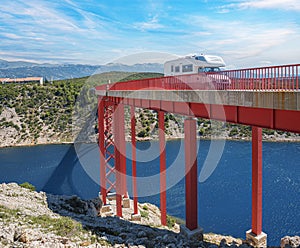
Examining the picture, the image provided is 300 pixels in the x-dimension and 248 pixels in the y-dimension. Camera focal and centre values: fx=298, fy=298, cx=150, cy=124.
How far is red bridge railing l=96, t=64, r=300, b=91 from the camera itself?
694 cm

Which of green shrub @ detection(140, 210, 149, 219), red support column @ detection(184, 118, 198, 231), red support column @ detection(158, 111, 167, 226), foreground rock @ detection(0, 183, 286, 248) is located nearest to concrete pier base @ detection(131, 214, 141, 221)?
green shrub @ detection(140, 210, 149, 219)

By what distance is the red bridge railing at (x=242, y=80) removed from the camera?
6938 mm

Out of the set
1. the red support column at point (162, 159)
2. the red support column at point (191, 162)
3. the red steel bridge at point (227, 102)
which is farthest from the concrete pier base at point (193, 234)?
the red support column at point (162, 159)

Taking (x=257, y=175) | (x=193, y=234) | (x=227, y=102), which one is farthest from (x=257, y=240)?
(x=227, y=102)

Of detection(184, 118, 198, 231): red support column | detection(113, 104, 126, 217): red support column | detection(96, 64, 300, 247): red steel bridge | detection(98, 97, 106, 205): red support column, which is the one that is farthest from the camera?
detection(98, 97, 106, 205): red support column

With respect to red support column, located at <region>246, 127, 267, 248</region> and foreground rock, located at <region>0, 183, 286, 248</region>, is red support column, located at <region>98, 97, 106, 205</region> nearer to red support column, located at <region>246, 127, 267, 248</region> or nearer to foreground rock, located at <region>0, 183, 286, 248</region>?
foreground rock, located at <region>0, 183, 286, 248</region>

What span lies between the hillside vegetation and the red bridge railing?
148 ft

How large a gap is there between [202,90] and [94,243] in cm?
620

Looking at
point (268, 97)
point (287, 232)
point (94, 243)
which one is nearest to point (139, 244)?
point (94, 243)

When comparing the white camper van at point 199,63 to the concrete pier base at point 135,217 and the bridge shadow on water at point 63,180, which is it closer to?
the concrete pier base at point 135,217

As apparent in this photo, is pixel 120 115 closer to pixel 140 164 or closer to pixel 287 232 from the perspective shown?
pixel 287 232

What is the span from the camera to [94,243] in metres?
10.0

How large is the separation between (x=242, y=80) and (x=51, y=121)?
57.6 meters

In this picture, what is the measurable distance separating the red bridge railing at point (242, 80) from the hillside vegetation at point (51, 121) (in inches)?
1770
